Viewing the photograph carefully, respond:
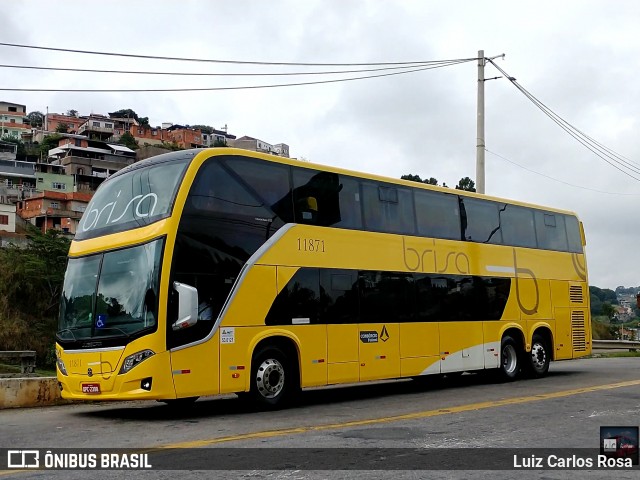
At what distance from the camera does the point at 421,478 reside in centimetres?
622

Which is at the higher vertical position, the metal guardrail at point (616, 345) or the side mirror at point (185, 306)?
the side mirror at point (185, 306)

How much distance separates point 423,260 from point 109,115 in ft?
468

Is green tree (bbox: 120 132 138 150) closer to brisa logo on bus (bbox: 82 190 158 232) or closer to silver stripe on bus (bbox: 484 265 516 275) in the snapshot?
silver stripe on bus (bbox: 484 265 516 275)

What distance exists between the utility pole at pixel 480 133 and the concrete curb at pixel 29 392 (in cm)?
1492

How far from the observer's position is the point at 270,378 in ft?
38.1

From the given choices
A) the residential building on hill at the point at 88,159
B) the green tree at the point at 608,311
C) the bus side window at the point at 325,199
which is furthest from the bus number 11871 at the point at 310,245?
the residential building on hill at the point at 88,159

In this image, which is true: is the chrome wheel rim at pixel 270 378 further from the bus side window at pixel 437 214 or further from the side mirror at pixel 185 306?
the bus side window at pixel 437 214

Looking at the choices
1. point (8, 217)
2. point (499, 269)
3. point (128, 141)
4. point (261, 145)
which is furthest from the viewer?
point (261, 145)

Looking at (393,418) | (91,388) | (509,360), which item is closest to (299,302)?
(393,418)

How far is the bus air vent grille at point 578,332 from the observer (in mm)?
19250

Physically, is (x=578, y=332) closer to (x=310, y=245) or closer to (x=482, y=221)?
(x=482, y=221)

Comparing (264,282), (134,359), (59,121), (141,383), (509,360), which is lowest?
(509,360)

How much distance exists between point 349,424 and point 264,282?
3031 mm

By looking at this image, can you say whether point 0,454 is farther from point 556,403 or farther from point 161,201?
point 556,403
